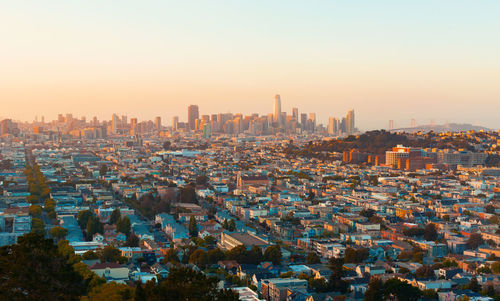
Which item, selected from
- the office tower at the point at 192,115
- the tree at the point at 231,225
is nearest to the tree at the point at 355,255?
the tree at the point at 231,225

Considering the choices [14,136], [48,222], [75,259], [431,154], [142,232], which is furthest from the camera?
[14,136]

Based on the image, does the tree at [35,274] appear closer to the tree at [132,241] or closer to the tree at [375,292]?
the tree at [375,292]

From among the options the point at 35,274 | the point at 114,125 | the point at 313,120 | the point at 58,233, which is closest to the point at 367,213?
the point at 58,233

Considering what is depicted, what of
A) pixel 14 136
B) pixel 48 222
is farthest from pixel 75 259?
pixel 14 136

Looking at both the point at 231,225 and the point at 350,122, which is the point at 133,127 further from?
the point at 231,225

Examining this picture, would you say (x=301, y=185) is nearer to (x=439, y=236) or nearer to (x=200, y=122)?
(x=439, y=236)
